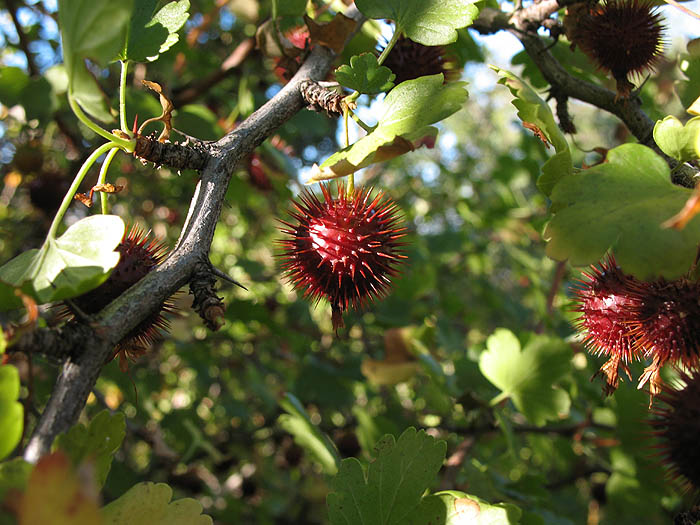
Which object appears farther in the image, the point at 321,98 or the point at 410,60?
the point at 410,60

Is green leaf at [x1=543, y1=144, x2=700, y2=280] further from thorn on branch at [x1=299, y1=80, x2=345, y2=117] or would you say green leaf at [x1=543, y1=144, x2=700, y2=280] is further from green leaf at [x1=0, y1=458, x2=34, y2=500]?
green leaf at [x1=0, y1=458, x2=34, y2=500]

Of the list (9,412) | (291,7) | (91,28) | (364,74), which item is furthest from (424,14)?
(9,412)

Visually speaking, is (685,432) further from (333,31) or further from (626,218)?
(333,31)

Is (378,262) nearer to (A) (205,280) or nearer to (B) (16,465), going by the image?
(A) (205,280)

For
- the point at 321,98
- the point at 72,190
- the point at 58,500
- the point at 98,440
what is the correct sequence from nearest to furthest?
the point at 58,500
the point at 98,440
the point at 72,190
the point at 321,98

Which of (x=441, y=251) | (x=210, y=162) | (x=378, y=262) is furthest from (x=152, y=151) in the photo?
(x=441, y=251)

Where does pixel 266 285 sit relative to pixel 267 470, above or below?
A: above
